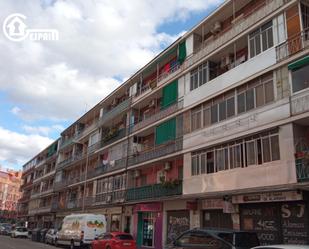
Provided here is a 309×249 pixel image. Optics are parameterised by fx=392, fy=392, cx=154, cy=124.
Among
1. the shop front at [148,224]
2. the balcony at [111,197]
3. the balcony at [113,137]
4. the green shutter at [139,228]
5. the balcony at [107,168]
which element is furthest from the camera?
the balcony at [113,137]

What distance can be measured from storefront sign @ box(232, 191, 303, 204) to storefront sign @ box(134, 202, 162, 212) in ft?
28.8

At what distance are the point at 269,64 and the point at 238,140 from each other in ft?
14.2

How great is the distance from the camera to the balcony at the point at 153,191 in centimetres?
2570

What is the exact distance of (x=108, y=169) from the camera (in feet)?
125

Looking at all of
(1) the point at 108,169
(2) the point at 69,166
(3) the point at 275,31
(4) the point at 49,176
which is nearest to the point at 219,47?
(3) the point at 275,31

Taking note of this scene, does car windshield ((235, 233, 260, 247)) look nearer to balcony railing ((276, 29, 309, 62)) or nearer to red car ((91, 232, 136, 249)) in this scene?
balcony railing ((276, 29, 309, 62))

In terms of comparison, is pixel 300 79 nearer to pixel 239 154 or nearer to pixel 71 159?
pixel 239 154

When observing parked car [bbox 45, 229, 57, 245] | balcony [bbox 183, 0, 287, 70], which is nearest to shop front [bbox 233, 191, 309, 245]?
balcony [bbox 183, 0, 287, 70]

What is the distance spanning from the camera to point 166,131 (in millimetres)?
28828

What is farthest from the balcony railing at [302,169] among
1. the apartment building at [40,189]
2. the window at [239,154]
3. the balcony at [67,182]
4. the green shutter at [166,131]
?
the apartment building at [40,189]

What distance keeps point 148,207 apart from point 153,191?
6.67ft

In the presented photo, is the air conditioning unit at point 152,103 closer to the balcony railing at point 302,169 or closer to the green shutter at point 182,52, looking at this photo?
the green shutter at point 182,52

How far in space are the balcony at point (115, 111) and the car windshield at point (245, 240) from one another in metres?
25.3

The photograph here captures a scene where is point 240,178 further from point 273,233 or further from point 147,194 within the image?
point 147,194
